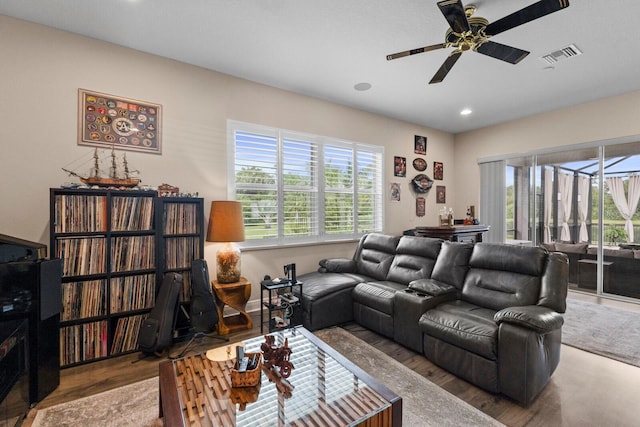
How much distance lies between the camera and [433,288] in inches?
106

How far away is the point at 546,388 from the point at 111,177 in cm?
421

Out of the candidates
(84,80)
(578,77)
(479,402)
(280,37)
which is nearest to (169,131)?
(84,80)

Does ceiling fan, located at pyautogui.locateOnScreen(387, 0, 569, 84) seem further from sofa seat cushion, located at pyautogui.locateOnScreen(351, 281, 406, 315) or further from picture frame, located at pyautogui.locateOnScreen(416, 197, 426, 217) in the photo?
picture frame, located at pyautogui.locateOnScreen(416, 197, 426, 217)

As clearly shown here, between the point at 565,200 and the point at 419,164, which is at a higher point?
the point at 419,164

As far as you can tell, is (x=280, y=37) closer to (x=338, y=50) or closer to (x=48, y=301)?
(x=338, y=50)

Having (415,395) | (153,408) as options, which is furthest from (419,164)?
(153,408)

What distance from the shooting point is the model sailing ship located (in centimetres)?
257

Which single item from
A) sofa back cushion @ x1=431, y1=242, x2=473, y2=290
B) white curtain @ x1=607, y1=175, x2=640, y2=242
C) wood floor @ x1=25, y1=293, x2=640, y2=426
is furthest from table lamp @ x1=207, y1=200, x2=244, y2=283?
white curtain @ x1=607, y1=175, x2=640, y2=242

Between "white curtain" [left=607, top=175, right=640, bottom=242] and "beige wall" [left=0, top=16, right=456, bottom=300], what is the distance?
4.05m

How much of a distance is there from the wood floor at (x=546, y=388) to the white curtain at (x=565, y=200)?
2957 mm

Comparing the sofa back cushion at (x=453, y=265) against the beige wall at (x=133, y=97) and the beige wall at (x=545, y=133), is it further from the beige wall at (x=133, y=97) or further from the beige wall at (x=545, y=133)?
the beige wall at (x=545, y=133)

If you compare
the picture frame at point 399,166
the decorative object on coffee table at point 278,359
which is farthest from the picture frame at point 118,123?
the picture frame at point 399,166

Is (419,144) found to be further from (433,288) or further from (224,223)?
(224,223)

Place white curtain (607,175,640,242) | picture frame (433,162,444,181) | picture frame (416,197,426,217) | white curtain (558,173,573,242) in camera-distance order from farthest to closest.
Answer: picture frame (433,162,444,181) < picture frame (416,197,426,217) < white curtain (558,173,573,242) < white curtain (607,175,640,242)
